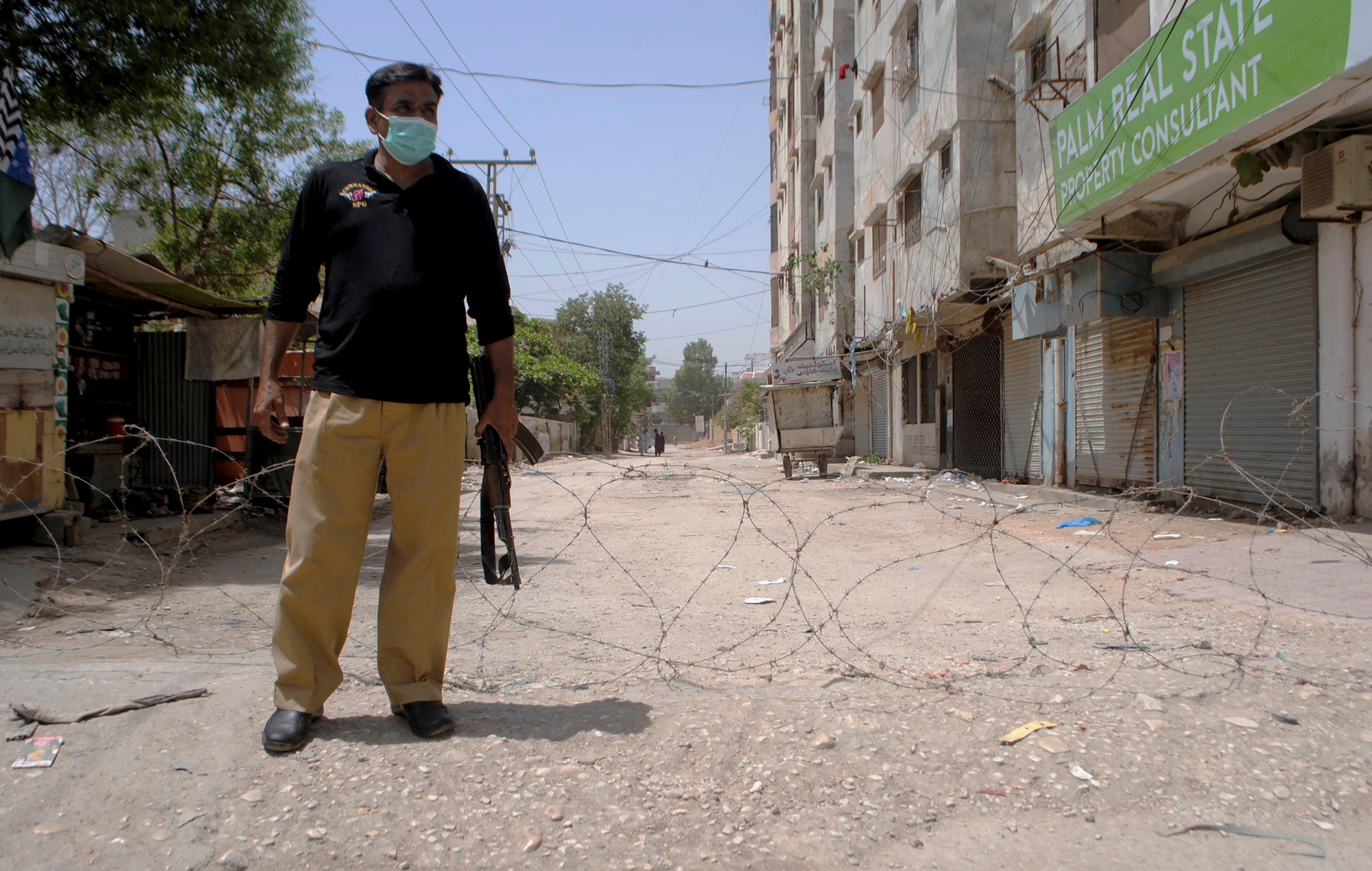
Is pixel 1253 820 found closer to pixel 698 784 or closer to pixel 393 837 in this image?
pixel 698 784

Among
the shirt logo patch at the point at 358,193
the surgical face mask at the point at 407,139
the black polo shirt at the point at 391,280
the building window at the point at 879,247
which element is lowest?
the black polo shirt at the point at 391,280

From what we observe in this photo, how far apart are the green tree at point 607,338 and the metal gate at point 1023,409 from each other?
3061 cm

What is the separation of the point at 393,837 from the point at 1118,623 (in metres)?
3.28

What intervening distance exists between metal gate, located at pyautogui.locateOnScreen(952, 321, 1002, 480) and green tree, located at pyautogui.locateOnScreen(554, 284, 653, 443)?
28508 mm

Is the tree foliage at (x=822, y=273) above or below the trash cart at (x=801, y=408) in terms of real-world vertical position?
above

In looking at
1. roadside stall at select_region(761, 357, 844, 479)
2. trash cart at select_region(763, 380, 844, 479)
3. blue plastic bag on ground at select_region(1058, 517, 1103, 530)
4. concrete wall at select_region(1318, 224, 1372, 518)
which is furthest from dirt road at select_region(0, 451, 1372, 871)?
trash cart at select_region(763, 380, 844, 479)

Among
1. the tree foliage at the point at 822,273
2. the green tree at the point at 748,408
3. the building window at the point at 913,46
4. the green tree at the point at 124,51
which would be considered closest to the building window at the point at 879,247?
the tree foliage at the point at 822,273

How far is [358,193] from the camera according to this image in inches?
86.8

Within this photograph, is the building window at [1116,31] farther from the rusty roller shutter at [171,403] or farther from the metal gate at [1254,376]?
the rusty roller shutter at [171,403]

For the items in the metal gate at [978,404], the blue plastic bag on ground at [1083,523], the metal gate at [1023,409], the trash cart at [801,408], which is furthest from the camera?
the trash cart at [801,408]

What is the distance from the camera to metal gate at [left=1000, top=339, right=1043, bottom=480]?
42.2 ft

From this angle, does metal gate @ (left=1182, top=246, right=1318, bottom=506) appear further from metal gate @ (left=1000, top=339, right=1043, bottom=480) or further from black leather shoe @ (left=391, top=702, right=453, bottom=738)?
black leather shoe @ (left=391, top=702, right=453, bottom=738)

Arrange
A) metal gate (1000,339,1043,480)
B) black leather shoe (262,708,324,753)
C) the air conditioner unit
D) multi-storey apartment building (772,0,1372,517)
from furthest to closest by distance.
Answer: metal gate (1000,339,1043,480) → multi-storey apartment building (772,0,1372,517) → the air conditioner unit → black leather shoe (262,708,324,753)

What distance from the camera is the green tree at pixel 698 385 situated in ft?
293
